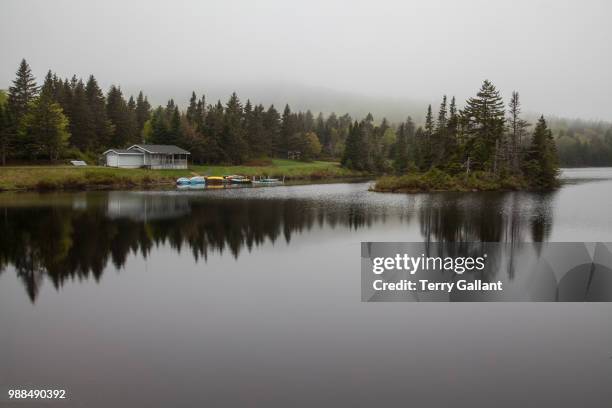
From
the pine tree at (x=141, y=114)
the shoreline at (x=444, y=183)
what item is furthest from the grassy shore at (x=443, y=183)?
the pine tree at (x=141, y=114)

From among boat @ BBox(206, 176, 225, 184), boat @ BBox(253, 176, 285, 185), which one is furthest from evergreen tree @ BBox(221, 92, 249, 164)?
boat @ BBox(206, 176, 225, 184)

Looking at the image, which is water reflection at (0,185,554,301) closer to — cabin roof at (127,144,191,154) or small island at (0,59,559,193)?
small island at (0,59,559,193)

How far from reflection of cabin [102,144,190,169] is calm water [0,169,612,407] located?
54.5 metres

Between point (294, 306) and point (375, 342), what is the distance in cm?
336

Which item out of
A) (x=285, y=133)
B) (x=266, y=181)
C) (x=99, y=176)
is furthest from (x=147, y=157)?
(x=285, y=133)

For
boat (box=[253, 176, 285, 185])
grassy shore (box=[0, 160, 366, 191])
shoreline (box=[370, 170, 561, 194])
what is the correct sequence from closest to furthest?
grassy shore (box=[0, 160, 366, 191]) → shoreline (box=[370, 170, 561, 194]) → boat (box=[253, 176, 285, 185])

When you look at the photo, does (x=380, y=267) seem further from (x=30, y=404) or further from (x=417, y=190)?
(x=417, y=190)

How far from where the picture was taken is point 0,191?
179ft

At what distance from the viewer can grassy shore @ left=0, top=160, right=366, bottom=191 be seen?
58250 mm

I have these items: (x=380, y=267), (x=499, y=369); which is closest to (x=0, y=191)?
(x=380, y=267)

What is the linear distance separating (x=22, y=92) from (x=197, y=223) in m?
62.3

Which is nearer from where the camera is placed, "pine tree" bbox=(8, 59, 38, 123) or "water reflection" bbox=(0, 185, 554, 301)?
"water reflection" bbox=(0, 185, 554, 301)

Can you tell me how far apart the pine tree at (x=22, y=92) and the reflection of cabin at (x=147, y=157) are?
531 inches

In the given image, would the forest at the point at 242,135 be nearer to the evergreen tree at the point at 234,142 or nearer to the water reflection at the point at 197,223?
the evergreen tree at the point at 234,142
